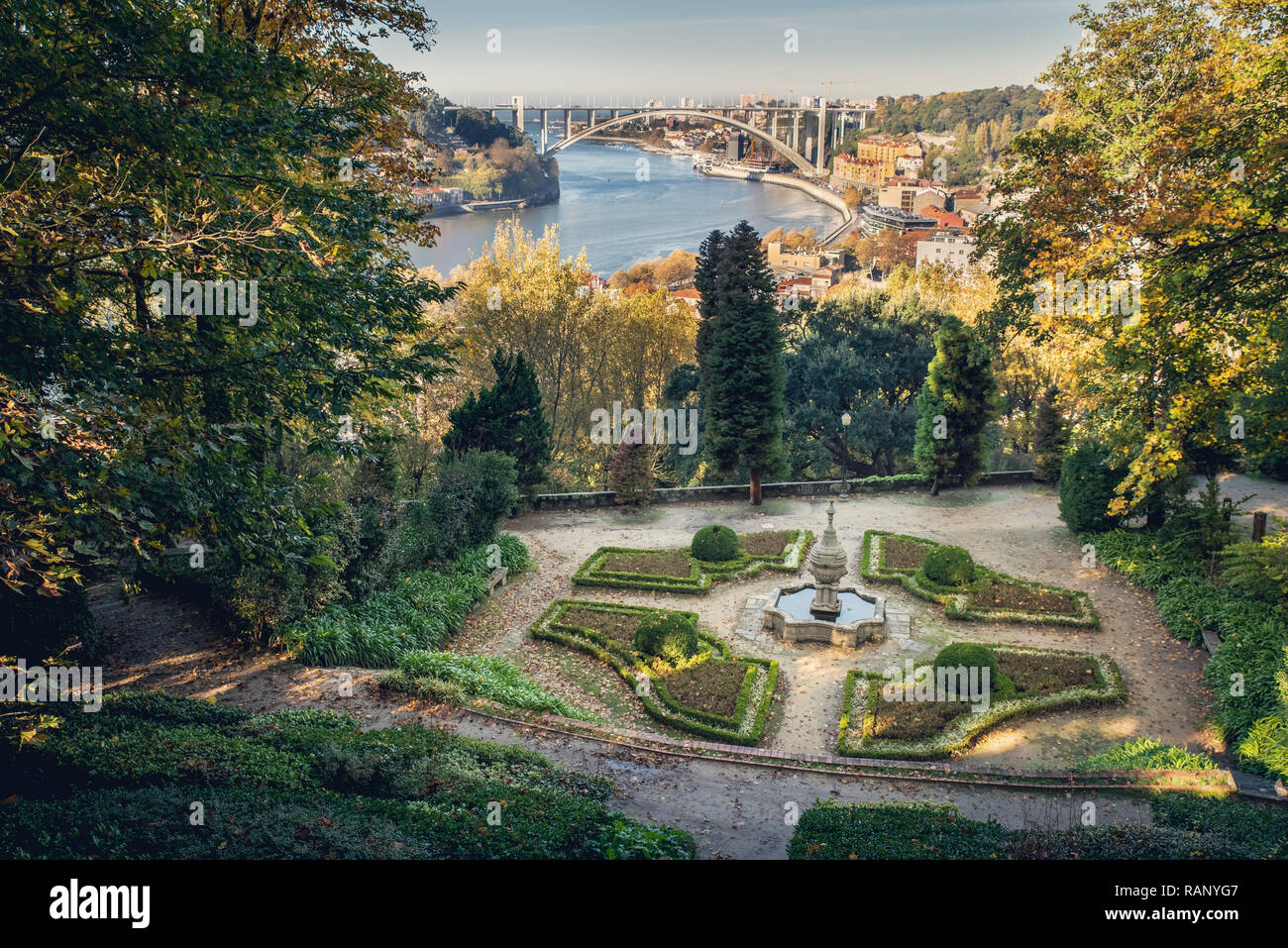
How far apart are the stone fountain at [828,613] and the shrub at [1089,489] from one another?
8.13m

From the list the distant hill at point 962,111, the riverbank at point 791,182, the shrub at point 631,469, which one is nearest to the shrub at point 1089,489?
the shrub at point 631,469

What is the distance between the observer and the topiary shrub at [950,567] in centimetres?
2286

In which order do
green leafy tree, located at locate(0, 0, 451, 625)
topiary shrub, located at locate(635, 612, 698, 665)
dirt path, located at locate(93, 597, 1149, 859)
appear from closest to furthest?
green leafy tree, located at locate(0, 0, 451, 625) → dirt path, located at locate(93, 597, 1149, 859) → topiary shrub, located at locate(635, 612, 698, 665)

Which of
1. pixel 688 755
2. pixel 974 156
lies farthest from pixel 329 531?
pixel 974 156

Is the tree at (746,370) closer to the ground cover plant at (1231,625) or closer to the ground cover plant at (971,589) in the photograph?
the ground cover plant at (971,589)

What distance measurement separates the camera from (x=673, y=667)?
18969 mm

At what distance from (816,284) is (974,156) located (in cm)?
6489

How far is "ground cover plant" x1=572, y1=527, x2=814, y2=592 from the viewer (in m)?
23.8

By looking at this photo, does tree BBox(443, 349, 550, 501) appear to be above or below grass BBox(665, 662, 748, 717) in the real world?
above

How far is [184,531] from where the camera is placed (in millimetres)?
9547

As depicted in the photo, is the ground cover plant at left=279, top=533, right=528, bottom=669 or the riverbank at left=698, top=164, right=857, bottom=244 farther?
the riverbank at left=698, top=164, right=857, bottom=244

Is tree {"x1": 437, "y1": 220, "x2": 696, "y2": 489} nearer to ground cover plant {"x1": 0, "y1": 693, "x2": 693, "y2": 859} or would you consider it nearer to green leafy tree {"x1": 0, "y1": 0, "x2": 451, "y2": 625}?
green leafy tree {"x1": 0, "y1": 0, "x2": 451, "y2": 625}

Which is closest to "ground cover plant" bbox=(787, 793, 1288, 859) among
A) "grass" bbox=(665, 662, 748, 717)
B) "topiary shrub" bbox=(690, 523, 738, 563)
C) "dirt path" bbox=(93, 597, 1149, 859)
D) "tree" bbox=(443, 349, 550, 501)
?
"dirt path" bbox=(93, 597, 1149, 859)

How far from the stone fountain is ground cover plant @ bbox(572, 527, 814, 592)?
8.78 feet
